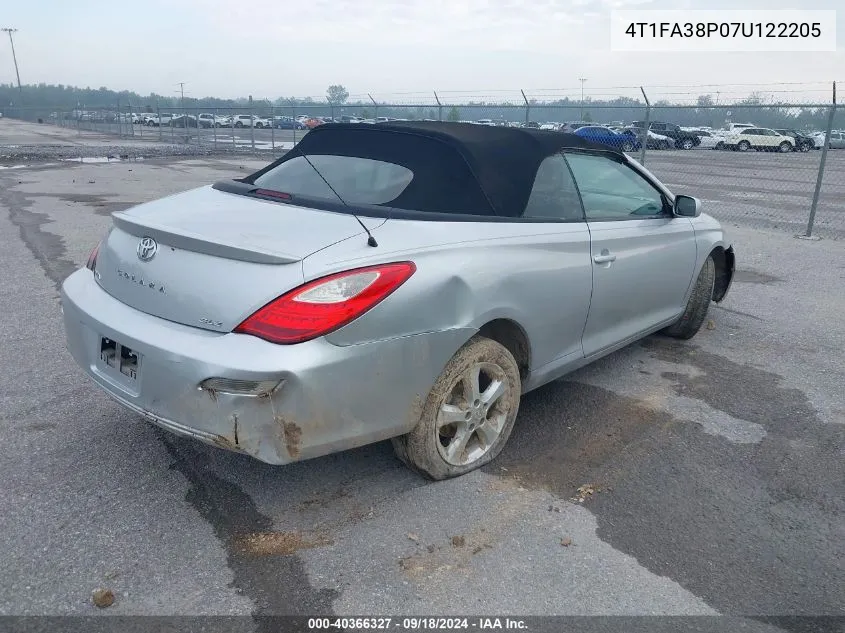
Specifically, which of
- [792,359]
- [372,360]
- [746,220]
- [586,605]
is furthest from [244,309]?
[746,220]

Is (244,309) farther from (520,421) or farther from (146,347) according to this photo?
(520,421)

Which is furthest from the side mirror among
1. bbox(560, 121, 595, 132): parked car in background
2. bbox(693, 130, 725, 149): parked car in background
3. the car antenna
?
bbox(693, 130, 725, 149): parked car in background

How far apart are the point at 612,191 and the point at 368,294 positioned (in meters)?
2.25

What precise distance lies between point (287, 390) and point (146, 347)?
622 millimetres

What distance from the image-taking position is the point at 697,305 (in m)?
5.11

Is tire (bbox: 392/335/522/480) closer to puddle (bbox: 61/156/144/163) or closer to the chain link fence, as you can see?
the chain link fence

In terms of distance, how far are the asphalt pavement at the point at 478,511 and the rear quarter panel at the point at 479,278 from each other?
2.24 ft

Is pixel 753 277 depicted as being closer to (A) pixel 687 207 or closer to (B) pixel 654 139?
(A) pixel 687 207

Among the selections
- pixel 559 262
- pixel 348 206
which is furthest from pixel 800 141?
pixel 348 206

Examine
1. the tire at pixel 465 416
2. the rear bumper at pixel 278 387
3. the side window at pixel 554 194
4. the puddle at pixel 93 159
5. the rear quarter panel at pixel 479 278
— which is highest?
the side window at pixel 554 194

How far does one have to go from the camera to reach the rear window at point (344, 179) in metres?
3.25

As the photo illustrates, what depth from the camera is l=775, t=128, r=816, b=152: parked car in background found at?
29.7m

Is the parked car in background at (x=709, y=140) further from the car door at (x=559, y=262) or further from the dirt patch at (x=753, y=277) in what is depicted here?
the car door at (x=559, y=262)

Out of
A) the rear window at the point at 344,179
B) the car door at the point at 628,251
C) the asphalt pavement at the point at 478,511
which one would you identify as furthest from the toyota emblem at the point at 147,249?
the car door at the point at 628,251
